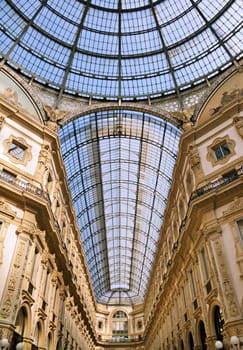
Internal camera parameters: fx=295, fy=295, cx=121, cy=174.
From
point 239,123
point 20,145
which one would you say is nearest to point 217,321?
point 239,123

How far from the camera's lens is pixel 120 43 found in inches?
1294

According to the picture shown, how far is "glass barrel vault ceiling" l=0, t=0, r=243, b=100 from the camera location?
28578 mm

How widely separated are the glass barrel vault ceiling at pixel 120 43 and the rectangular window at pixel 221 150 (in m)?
10.4

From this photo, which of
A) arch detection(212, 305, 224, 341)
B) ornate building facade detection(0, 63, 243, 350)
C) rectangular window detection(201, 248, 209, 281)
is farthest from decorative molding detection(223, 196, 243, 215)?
arch detection(212, 305, 224, 341)

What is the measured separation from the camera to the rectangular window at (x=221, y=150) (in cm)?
2252

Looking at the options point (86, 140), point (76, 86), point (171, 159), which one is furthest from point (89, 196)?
point (76, 86)

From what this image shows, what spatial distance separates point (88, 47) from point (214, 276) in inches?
1039

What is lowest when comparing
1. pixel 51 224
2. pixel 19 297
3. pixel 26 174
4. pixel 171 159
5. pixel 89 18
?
pixel 19 297

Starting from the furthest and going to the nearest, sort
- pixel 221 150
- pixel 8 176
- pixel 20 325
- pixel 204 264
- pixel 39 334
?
pixel 221 150 → pixel 39 334 → pixel 204 264 → pixel 8 176 → pixel 20 325

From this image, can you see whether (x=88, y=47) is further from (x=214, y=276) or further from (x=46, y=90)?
(x=214, y=276)

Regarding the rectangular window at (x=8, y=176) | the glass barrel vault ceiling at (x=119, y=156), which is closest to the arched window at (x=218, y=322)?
the rectangular window at (x=8, y=176)

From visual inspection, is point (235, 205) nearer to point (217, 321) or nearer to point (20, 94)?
point (217, 321)

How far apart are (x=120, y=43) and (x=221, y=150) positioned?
18.0 m

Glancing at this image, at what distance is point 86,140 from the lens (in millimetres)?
37531
